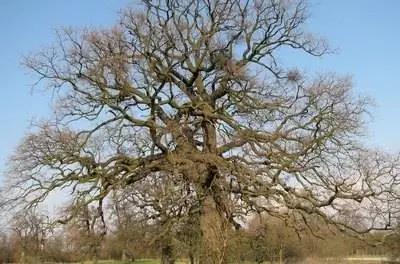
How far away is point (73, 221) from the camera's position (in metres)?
19.1

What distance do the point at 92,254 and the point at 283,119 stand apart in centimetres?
918

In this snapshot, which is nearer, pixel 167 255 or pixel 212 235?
pixel 212 235

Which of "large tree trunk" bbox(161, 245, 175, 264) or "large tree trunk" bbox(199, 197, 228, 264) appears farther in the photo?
"large tree trunk" bbox(161, 245, 175, 264)

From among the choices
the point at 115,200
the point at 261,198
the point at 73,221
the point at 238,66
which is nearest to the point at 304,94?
the point at 238,66

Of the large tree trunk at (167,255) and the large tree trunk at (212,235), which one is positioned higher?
the large tree trunk at (212,235)

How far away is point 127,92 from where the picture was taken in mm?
19672

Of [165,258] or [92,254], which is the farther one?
[92,254]

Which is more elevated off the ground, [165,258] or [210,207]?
[210,207]

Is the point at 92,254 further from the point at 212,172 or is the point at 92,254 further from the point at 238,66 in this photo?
the point at 238,66

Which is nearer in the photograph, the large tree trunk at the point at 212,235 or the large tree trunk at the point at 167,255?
the large tree trunk at the point at 212,235

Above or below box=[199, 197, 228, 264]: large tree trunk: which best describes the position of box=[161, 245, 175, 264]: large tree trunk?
below

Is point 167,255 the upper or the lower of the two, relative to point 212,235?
lower

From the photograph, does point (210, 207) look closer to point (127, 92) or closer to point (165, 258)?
point (165, 258)

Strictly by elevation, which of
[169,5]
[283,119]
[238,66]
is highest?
[169,5]
